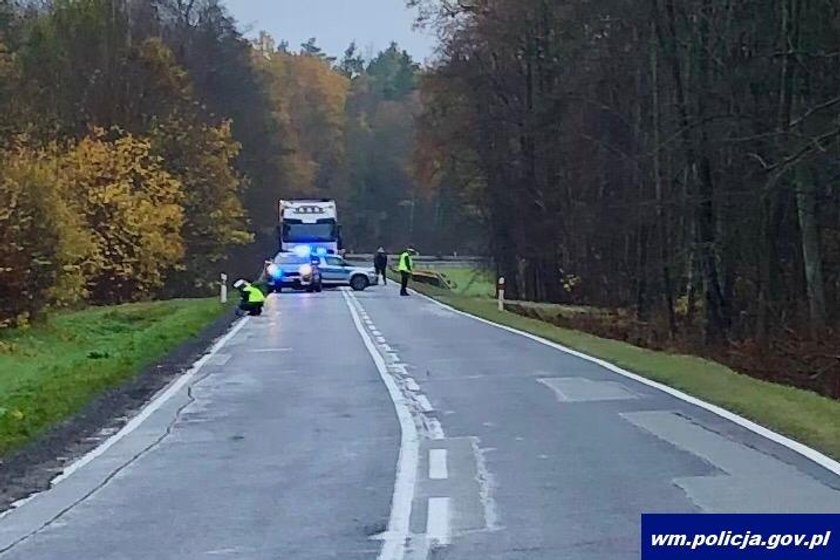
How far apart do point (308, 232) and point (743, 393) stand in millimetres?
49939

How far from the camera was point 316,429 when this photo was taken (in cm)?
1608

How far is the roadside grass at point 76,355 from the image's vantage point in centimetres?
1789

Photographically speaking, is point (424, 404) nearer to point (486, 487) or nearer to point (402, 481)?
point (402, 481)

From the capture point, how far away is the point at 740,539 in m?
8.41

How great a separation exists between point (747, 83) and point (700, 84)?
282 centimetres

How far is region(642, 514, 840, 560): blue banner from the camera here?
26.4ft

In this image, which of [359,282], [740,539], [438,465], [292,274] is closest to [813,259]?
[438,465]

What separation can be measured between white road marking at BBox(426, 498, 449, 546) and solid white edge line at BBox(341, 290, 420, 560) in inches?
5.6

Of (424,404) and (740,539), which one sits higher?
(740,539)

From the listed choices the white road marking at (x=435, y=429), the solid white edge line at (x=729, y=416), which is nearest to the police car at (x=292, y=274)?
the solid white edge line at (x=729, y=416)

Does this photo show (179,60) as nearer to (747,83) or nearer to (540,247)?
(540,247)

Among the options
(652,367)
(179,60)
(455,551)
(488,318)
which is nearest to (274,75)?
(179,60)

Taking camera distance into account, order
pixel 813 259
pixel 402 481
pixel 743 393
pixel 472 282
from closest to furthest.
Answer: pixel 402 481 → pixel 743 393 → pixel 813 259 → pixel 472 282

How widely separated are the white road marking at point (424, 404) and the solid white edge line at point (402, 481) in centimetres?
18
